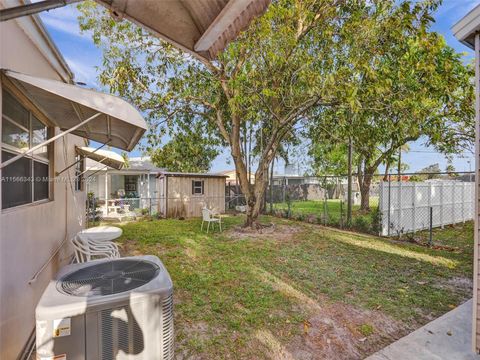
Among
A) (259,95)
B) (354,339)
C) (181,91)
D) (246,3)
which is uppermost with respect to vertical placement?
(181,91)

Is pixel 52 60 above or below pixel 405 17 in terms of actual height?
below

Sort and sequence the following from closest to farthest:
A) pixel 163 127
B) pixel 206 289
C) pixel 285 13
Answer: pixel 206 289, pixel 285 13, pixel 163 127

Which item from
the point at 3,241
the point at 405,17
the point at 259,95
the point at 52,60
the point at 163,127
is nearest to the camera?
the point at 3,241

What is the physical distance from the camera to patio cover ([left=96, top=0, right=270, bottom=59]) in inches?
68.4

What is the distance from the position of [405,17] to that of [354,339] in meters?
6.26

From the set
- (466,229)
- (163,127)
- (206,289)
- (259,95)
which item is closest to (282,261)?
(206,289)

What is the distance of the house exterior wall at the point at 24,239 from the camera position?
2.15 m

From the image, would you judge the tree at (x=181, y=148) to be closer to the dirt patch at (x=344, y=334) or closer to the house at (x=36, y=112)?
the house at (x=36, y=112)

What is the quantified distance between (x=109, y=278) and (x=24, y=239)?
1.13 meters

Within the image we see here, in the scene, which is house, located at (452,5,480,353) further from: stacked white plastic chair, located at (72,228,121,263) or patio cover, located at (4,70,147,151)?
stacked white plastic chair, located at (72,228,121,263)

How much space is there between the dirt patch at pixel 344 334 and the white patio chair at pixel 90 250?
9.80ft

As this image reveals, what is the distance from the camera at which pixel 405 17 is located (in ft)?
18.1

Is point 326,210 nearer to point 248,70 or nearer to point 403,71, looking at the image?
point 403,71

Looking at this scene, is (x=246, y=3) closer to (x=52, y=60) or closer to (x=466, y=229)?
(x=52, y=60)
